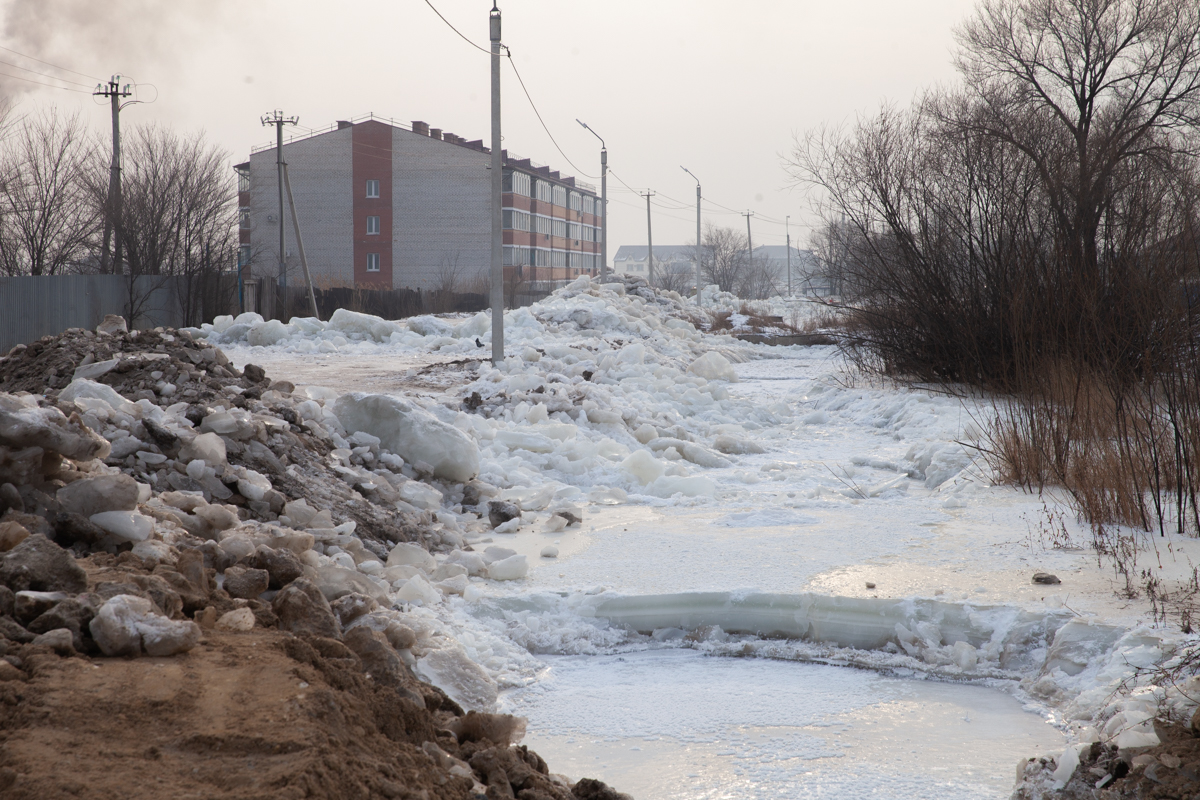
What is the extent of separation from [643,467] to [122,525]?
14.6 feet

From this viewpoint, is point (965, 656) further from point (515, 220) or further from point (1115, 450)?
point (515, 220)

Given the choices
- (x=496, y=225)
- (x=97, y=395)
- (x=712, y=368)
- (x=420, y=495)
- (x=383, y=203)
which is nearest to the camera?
(x=97, y=395)

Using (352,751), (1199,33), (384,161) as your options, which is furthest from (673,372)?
(384,161)

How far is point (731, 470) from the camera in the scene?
8055 mm

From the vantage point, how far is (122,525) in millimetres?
3484

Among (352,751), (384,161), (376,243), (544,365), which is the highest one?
(384,161)

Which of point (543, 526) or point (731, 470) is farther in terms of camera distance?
point (731, 470)

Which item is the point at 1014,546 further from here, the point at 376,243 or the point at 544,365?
the point at 376,243

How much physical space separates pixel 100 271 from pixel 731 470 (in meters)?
20.5

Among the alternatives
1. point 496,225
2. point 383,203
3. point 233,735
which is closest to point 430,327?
point 496,225

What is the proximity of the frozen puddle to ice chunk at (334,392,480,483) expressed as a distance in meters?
2.87

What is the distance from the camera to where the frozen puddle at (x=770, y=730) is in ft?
9.86

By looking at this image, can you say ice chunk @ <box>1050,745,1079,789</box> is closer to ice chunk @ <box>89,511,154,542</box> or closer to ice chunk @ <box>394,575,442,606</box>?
ice chunk @ <box>394,575,442,606</box>

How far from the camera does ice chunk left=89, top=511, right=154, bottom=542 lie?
3.48 m
